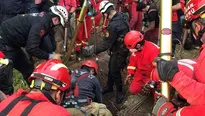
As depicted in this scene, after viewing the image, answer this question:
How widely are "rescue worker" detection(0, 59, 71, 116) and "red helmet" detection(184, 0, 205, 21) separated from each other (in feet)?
4.37

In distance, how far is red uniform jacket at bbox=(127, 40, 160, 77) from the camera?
5.44 m

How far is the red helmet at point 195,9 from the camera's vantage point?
240 centimetres

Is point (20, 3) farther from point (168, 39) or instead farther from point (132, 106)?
point (168, 39)

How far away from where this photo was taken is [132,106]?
17.3 feet

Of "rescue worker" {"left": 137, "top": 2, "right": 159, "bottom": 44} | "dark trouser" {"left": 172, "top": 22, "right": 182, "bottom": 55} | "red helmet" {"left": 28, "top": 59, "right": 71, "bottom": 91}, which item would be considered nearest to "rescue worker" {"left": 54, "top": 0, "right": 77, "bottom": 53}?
"rescue worker" {"left": 137, "top": 2, "right": 159, "bottom": 44}

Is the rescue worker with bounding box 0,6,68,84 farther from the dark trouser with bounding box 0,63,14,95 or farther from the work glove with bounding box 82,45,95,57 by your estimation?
the work glove with bounding box 82,45,95,57

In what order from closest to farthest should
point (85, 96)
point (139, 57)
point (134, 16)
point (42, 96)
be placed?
point (42, 96) → point (85, 96) → point (139, 57) → point (134, 16)

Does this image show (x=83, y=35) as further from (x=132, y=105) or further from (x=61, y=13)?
(x=132, y=105)

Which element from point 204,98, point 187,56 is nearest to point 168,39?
point 204,98

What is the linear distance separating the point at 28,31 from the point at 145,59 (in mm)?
2256

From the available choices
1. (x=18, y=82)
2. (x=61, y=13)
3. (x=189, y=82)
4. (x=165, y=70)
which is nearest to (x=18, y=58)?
(x=18, y=82)

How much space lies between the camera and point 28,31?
541cm

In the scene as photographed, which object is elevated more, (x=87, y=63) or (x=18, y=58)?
(x=18, y=58)

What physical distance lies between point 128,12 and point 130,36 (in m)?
3.36
